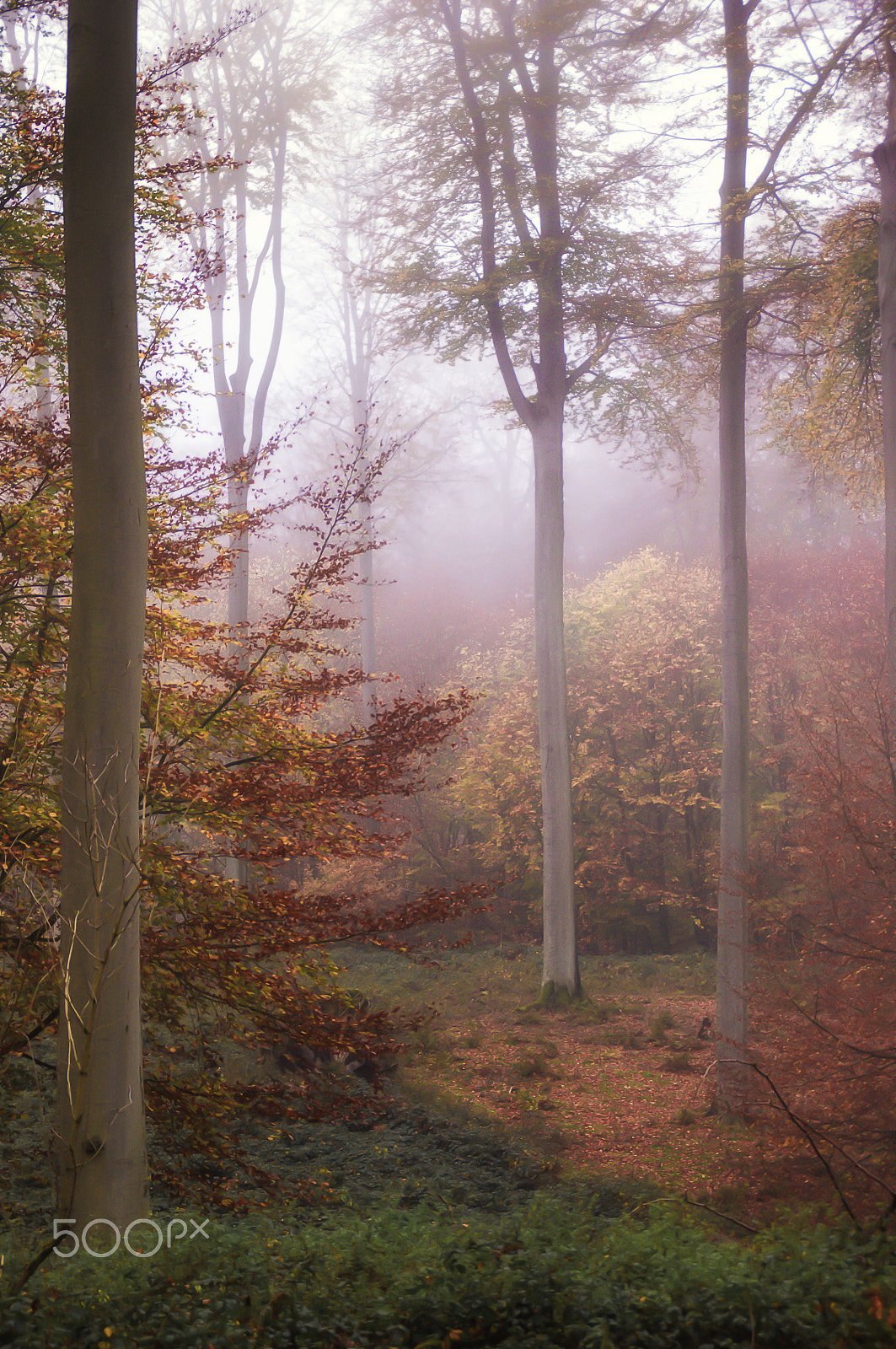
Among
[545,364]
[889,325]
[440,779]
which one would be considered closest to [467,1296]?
[889,325]

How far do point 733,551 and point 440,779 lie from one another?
456 inches

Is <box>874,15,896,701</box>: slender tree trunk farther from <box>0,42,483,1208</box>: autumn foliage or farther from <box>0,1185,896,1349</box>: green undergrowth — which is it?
<box>0,1185,896,1349</box>: green undergrowth

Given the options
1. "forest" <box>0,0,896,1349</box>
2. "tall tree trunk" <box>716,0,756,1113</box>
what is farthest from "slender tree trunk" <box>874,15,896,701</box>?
"tall tree trunk" <box>716,0,756,1113</box>

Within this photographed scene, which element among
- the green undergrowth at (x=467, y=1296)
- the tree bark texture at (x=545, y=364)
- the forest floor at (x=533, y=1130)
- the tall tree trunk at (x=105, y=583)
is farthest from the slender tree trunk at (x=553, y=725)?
the tall tree trunk at (x=105, y=583)

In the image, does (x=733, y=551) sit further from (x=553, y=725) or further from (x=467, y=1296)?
(x=467, y=1296)

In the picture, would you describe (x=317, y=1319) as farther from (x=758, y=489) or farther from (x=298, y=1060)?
(x=758, y=489)

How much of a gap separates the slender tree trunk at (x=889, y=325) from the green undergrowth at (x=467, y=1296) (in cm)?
524

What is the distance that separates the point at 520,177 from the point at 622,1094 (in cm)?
1218

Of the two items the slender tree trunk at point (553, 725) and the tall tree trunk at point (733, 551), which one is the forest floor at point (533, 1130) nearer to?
the slender tree trunk at point (553, 725)

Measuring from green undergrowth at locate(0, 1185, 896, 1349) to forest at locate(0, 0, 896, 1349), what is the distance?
0.02m

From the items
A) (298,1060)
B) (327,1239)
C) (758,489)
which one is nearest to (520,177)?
(298,1060)

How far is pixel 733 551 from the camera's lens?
9.11 meters

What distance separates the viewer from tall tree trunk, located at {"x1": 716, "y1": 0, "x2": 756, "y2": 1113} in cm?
845

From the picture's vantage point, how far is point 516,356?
12766mm
